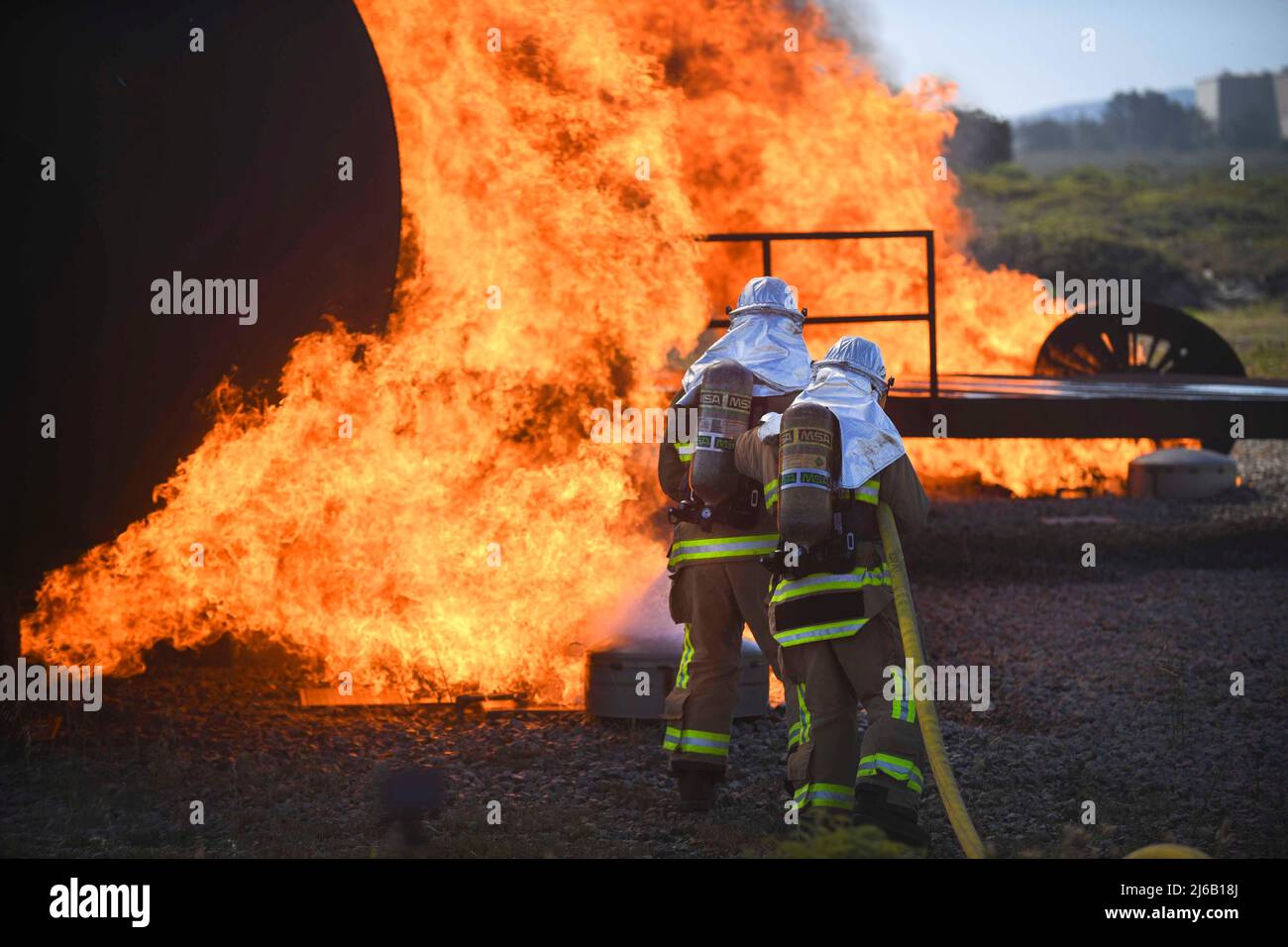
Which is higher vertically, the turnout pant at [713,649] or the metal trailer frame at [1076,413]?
the metal trailer frame at [1076,413]

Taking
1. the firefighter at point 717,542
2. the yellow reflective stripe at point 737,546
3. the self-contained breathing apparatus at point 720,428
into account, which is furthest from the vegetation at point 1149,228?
the self-contained breathing apparatus at point 720,428

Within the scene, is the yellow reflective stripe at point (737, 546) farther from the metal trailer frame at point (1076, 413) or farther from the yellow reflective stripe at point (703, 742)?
the metal trailer frame at point (1076, 413)

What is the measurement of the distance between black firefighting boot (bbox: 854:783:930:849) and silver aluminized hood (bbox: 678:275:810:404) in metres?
1.96

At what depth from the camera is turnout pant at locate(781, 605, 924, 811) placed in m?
5.27

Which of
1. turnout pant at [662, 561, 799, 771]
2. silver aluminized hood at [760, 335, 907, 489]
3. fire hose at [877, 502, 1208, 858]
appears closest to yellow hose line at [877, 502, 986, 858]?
fire hose at [877, 502, 1208, 858]

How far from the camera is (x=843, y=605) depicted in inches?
215

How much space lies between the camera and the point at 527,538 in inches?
331

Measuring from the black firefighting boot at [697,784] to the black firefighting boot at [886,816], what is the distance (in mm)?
1094

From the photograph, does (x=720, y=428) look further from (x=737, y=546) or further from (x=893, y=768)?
(x=893, y=768)

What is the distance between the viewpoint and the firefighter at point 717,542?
6.20 metres

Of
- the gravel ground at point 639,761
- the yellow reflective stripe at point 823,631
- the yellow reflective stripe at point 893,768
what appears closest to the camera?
the yellow reflective stripe at point 893,768

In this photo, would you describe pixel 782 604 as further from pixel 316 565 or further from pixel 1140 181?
pixel 1140 181

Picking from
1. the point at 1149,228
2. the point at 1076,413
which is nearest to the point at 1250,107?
the point at 1149,228

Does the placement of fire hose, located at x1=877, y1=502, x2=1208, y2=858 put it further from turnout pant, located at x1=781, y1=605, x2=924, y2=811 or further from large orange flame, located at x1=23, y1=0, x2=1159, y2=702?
large orange flame, located at x1=23, y1=0, x2=1159, y2=702
